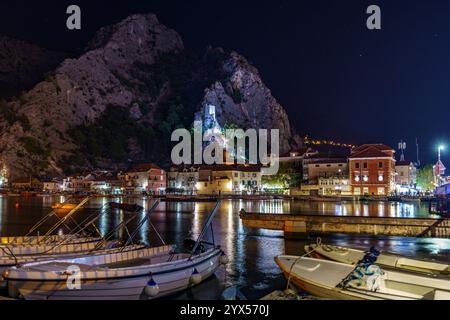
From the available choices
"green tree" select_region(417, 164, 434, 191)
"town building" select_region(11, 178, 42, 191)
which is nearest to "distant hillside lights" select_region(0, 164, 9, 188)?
"town building" select_region(11, 178, 42, 191)

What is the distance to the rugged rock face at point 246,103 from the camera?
157 m

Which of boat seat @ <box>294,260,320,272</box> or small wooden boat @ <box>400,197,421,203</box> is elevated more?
boat seat @ <box>294,260,320,272</box>

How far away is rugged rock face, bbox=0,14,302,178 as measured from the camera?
13538 cm

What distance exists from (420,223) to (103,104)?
14986 cm

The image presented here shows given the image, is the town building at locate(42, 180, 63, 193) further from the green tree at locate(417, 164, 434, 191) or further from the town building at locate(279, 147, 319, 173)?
the green tree at locate(417, 164, 434, 191)

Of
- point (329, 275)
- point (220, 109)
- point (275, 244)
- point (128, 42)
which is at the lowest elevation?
point (275, 244)

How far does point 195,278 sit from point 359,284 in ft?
19.9

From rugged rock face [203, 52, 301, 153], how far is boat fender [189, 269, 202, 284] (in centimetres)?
14159

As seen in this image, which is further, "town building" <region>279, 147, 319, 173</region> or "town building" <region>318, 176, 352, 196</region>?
"town building" <region>279, 147, 319, 173</region>

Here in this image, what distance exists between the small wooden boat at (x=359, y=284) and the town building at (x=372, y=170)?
84.5m

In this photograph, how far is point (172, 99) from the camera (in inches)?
6821

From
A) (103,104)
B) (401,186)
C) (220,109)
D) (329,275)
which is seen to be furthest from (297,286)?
(103,104)

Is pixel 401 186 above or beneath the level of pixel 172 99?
beneath
